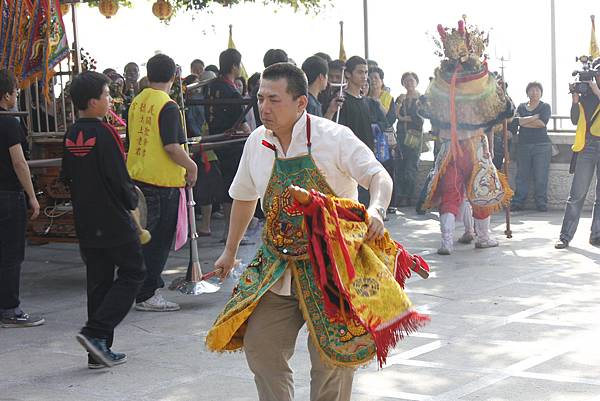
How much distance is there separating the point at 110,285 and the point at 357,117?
4.65m

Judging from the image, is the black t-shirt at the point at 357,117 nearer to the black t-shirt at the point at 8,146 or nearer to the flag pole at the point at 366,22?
the black t-shirt at the point at 8,146

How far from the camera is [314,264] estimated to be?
13.9ft

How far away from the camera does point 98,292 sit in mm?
6770

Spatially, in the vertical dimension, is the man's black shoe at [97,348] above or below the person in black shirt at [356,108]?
below

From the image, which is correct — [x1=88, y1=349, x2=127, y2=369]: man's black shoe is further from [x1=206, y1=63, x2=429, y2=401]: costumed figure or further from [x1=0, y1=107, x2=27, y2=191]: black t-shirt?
[x1=206, y1=63, x2=429, y2=401]: costumed figure

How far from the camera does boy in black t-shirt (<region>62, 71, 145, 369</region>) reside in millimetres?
6605

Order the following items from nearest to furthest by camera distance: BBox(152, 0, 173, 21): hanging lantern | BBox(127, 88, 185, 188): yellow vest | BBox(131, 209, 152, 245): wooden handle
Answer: BBox(131, 209, 152, 245): wooden handle, BBox(127, 88, 185, 188): yellow vest, BBox(152, 0, 173, 21): hanging lantern

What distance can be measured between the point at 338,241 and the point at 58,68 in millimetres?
7536

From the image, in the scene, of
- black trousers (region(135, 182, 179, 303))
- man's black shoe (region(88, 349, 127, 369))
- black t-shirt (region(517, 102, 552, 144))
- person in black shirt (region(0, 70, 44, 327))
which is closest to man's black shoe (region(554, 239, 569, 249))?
black t-shirt (region(517, 102, 552, 144))

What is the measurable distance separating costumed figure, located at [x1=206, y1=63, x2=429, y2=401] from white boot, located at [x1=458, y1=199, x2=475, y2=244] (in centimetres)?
698

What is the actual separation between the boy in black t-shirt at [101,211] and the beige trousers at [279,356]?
2.33 metres

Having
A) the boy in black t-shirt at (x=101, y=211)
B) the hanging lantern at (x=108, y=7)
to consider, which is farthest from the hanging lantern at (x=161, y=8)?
the boy in black t-shirt at (x=101, y=211)

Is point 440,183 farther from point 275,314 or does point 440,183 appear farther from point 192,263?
point 275,314

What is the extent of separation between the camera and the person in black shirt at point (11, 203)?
25.0 ft
